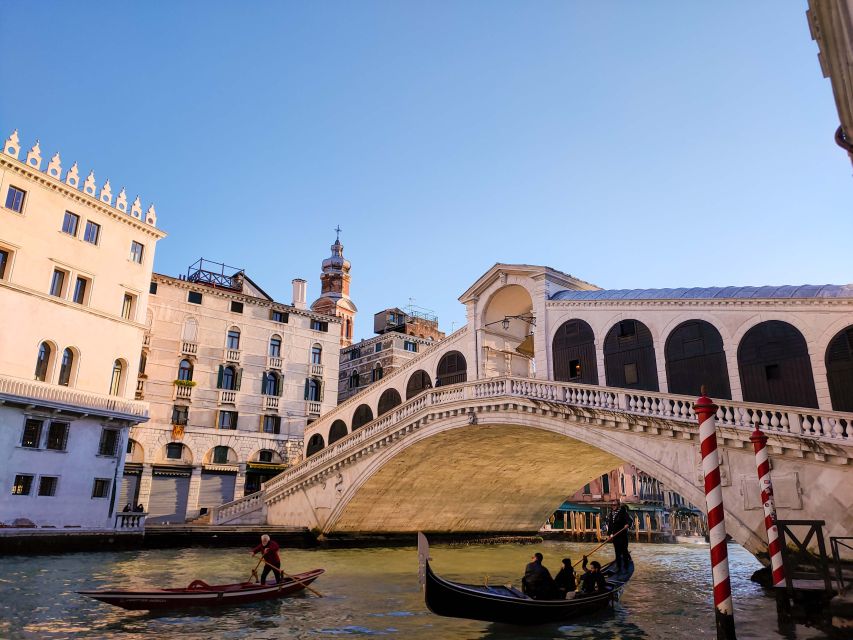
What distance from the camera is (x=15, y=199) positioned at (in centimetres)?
2153

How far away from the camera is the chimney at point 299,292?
35156mm

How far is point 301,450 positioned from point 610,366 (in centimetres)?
1862

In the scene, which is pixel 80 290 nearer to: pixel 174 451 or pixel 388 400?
pixel 174 451

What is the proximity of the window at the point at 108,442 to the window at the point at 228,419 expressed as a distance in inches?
275

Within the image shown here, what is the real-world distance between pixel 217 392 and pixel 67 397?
28.9ft

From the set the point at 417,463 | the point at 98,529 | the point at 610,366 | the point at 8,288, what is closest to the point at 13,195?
the point at 8,288

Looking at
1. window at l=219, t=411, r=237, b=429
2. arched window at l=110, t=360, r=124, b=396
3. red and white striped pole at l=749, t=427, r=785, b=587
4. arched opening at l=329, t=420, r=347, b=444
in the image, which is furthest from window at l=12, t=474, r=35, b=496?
red and white striped pole at l=749, t=427, r=785, b=587

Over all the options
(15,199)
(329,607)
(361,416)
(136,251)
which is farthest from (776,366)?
(15,199)

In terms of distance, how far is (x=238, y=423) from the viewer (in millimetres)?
30328

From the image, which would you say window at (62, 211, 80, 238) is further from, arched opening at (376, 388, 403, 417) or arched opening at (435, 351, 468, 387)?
arched opening at (435, 351, 468, 387)

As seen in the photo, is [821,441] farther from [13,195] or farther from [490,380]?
[13,195]

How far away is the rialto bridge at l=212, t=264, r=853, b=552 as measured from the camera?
43.3 ft

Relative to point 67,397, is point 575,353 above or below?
above

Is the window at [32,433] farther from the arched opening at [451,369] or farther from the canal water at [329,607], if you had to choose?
the arched opening at [451,369]
